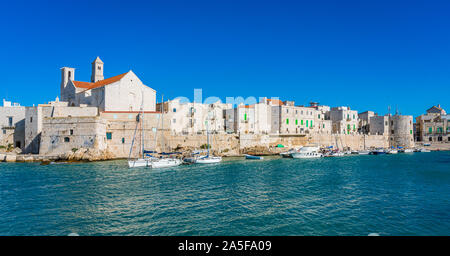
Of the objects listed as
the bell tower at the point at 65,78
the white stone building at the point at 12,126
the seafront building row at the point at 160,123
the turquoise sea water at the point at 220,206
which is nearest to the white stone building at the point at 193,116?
the seafront building row at the point at 160,123

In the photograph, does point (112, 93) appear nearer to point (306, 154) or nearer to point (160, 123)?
point (160, 123)

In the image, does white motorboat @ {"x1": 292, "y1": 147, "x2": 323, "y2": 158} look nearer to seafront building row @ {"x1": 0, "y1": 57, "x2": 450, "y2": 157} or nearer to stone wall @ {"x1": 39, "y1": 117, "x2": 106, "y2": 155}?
seafront building row @ {"x1": 0, "y1": 57, "x2": 450, "y2": 157}

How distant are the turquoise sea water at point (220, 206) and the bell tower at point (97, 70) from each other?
33474 millimetres

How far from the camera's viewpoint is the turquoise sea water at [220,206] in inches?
402

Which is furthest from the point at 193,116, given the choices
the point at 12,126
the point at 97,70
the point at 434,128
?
the point at 434,128

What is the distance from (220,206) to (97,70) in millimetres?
46403

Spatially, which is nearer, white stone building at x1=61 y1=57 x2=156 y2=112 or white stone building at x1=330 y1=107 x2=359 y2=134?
white stone building at x1=61 y1=57 x2=156 y2=112

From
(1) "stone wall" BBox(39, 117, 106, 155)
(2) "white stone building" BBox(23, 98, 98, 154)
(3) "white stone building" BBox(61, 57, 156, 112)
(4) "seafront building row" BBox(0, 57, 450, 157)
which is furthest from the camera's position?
(3) "white stone building" BBox(61, 57, 156, 112)

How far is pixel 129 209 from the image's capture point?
12.5 metres

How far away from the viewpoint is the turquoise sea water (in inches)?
402

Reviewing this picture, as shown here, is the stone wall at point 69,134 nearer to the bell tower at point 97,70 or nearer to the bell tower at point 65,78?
the bell tower at point 65,78

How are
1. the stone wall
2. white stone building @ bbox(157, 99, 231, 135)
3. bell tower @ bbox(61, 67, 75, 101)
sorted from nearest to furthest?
the stone wall → white stone building @ bbox(157, 99, 231, 135) → bell tower @ bbox(61, 67, 75, 101)

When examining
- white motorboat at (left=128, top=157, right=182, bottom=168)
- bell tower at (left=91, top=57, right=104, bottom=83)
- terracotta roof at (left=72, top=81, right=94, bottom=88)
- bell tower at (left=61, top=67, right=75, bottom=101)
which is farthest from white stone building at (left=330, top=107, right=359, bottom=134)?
bell tower at (left=61, top=67, right=75, bottom=101)

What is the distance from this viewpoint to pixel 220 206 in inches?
518
